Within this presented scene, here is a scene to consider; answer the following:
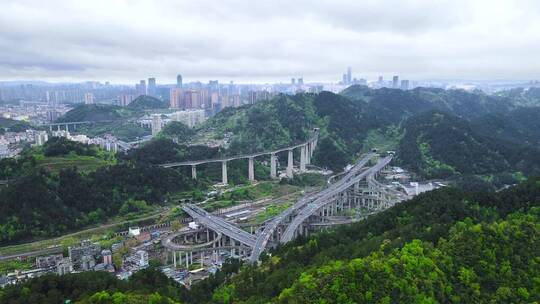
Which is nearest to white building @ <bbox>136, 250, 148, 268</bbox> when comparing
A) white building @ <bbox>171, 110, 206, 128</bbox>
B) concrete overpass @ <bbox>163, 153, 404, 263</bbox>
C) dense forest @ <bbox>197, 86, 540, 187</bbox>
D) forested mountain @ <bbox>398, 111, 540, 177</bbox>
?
concrete overpass @ <bbox>163, 153, 404, 263</bbox>

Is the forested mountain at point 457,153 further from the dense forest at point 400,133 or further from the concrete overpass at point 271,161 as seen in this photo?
the concrete overpass at point 271,161

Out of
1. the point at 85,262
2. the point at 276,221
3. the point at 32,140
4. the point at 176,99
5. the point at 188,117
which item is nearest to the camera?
the point at 85,262

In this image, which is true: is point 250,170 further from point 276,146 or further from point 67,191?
point 67,191

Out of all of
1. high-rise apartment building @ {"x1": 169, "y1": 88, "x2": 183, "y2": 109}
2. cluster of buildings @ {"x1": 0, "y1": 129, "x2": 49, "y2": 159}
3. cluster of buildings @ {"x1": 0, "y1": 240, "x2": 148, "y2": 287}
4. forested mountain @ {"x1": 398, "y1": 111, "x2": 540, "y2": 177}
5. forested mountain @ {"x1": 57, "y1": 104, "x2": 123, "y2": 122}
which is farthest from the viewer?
high-rise apartment building @ {"x1": 169, "y1": 88, "x2": 183, "y2": 109}

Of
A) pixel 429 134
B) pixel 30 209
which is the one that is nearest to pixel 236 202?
pixel 30 209

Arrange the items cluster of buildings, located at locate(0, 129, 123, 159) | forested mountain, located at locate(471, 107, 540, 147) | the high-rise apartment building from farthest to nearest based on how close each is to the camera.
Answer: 1. the high-rise apartment building
2. forested mountain, located at locate(471, 107, 540, 147)
3. cluster of buildings, located at locate(0, 129, 123, 159)

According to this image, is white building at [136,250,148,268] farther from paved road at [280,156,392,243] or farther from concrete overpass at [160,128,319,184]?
concrete overpass at [160,128,319,184]

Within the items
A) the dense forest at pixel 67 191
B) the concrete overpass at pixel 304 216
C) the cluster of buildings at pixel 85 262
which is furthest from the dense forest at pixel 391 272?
the dense forest at pixel 67 191

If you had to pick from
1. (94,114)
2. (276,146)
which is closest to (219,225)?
(276,146)
